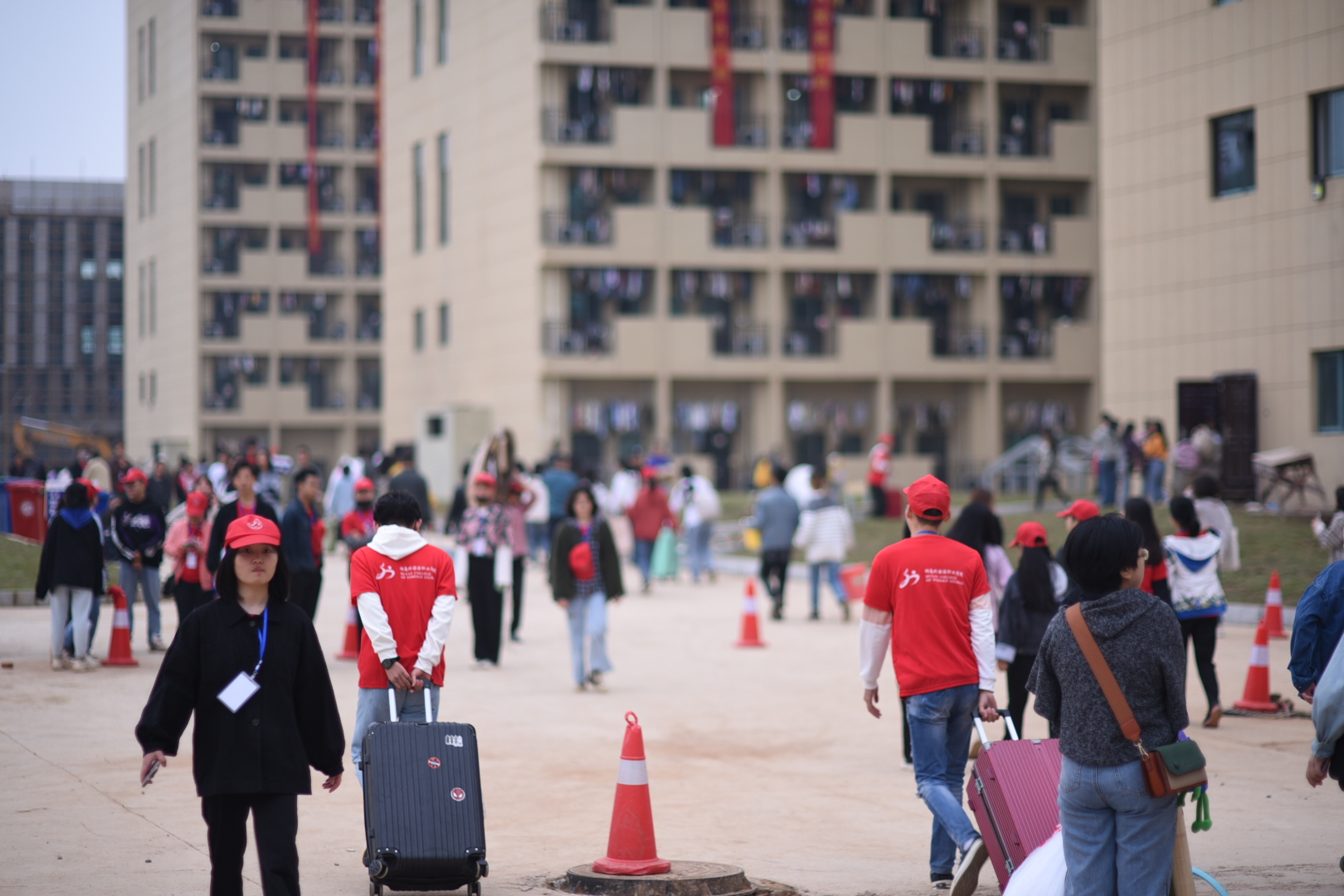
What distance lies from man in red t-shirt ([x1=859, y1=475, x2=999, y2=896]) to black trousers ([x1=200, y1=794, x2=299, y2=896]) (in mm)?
2789

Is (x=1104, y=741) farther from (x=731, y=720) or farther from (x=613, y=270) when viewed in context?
(x=613, y=270)

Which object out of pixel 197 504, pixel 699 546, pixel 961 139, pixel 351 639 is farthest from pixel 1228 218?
pixel 961 139

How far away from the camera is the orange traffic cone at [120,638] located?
1460 cm

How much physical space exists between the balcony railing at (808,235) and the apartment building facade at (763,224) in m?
0.06

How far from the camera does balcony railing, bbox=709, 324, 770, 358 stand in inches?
1918

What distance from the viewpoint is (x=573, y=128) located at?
47.0 meters

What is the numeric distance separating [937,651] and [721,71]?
4245 centimetres

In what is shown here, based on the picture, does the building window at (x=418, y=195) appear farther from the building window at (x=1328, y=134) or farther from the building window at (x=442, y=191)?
the building window at (x=1328, y=134)

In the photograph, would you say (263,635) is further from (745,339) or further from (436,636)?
(745,339)

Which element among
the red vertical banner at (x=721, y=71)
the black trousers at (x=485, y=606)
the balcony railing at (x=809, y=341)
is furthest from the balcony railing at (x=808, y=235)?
the black trousers at (x=485, y=606)

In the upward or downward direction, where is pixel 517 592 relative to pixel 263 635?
downward

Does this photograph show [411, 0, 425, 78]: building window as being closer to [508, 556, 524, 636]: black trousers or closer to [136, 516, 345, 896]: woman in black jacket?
[508, 556, 524, 636]: black trousers

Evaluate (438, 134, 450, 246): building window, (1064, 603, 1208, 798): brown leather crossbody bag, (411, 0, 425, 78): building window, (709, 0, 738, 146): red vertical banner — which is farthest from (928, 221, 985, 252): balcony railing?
(1064, 603, 1208, 798): brown leather crossbody bag

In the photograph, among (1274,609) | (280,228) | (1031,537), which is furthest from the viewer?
(280,228)
